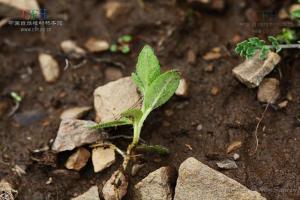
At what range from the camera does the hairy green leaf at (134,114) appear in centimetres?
223

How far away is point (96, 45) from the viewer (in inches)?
114

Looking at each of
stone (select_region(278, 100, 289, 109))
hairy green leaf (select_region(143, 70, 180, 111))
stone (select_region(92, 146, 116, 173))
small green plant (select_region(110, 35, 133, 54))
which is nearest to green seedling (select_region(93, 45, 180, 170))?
hairy green leaf (select_region(143, 70, 180, 111))

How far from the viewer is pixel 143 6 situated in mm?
2994

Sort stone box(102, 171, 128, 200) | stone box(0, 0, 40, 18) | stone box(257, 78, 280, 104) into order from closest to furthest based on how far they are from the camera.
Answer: stone box(102, 171, 128, 200) < stone box(257, 78, 280, 104) < stone box(0, 0, 40, 18)

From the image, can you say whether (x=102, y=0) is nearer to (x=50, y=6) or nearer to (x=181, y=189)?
(x=50, y=6)

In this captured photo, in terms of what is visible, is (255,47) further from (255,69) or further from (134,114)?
(134,114)

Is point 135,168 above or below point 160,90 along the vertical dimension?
below

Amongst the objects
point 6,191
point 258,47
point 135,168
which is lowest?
point 6,191

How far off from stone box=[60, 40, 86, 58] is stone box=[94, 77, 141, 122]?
0.41m

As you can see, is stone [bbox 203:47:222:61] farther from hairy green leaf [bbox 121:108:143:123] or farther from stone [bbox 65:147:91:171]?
stone [bbox 65:147:91:171]

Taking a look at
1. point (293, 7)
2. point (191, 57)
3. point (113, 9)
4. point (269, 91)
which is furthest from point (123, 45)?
point (293, 7)

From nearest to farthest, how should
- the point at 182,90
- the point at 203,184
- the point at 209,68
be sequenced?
the point at 203,184 < the point at 182,90 < the point at 209,68

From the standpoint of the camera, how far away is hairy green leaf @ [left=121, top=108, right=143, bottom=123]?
2.23 m

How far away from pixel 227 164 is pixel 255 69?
0.56m
